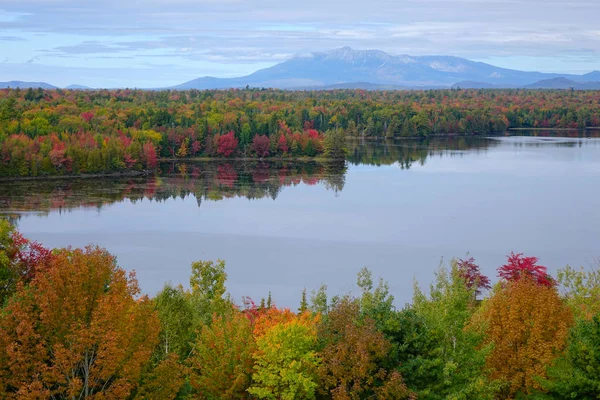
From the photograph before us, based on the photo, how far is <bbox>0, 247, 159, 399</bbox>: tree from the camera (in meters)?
8.86

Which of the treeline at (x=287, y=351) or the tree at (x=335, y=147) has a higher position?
the tree at (x=335, y=147)

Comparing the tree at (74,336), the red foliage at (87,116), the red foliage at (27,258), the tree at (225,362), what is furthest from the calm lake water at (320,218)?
the red foliage at (87,116)

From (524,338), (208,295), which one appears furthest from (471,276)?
(524,338)

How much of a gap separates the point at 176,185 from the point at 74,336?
106 feet

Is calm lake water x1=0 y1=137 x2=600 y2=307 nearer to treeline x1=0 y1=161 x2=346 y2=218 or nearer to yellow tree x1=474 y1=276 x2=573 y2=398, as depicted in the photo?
treeline x1=0 y1=161 x2=346 y2=218

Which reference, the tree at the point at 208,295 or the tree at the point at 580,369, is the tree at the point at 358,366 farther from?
the tree at the point at 208,295

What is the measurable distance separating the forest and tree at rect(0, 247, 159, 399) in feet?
113

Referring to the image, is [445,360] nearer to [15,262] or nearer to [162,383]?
[162,383]

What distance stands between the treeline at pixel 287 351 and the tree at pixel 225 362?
0.02 metres

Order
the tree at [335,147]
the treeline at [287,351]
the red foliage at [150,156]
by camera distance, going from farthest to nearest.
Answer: the tree at [335,147], the red foliage at [150,156], the treeline at [287,351]

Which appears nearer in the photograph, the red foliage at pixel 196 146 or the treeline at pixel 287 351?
the treeline at pixel 287 351

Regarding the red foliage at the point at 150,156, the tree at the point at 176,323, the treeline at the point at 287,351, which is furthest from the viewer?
the red foliage at the point at 150,156

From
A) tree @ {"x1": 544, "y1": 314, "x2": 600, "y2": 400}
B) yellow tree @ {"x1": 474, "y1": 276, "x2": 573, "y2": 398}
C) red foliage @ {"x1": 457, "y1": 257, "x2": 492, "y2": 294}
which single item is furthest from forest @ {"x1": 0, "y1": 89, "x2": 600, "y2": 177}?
tree @ {"x1": 544, "y1": 314, "x2": 600, "y2": 400}

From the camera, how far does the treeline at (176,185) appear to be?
35.0 meters
